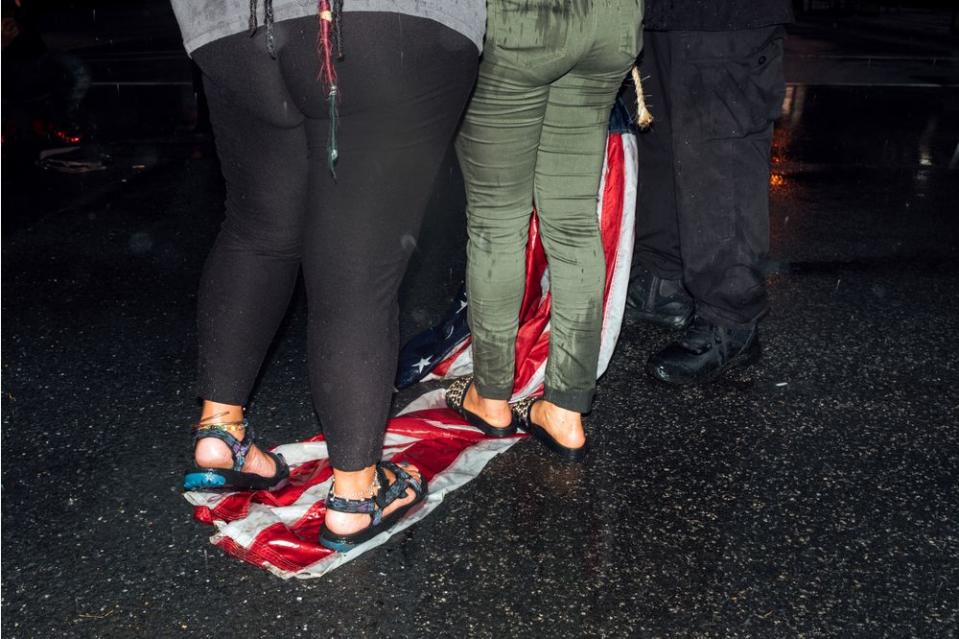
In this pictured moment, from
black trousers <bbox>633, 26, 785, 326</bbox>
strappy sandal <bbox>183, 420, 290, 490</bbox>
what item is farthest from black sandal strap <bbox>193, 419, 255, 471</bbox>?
black trousers <bbox>633, 26, 785, 326</bbox>

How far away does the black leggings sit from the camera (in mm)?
1578

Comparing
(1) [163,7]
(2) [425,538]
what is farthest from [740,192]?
(1) [163,7]

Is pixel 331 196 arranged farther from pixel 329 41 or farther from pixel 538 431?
pixel 538 431

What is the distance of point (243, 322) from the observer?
2.06 meters

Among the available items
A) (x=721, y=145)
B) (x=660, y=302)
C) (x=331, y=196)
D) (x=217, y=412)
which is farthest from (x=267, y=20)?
(x=660, y=302)

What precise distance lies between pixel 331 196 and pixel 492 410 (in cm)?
106

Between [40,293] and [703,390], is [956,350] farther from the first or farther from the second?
[40,293]

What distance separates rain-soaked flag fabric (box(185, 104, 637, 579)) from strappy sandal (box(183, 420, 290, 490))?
56 millimetres

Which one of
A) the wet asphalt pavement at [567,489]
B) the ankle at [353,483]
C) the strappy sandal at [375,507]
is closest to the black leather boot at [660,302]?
the wet asphalt pavement at [567,489]

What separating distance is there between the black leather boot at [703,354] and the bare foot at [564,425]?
566 mm

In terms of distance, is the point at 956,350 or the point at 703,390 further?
the point at 956,350

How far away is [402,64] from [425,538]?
1.13 meters

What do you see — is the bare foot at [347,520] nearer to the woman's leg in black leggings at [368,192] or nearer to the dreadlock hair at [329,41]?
the woman's leg in black leggings at [368,192]

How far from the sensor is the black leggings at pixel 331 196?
1578 mm
